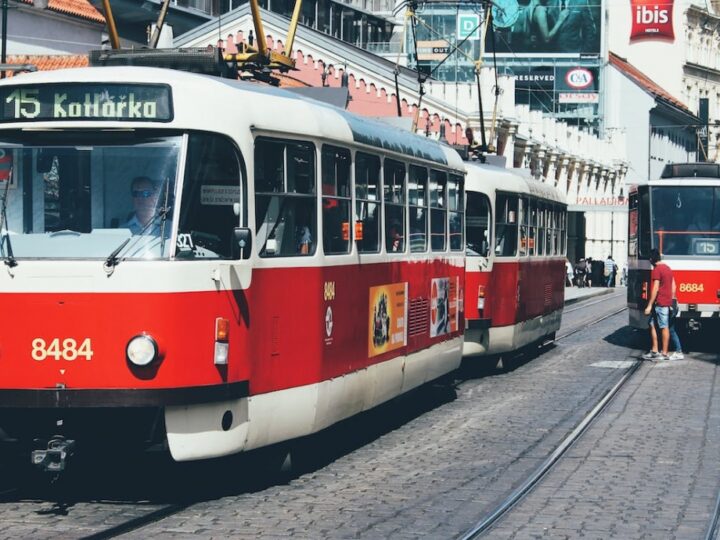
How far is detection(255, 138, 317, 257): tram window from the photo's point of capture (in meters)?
10.5

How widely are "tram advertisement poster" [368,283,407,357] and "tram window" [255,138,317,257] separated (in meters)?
1.79

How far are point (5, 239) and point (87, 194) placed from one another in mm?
594

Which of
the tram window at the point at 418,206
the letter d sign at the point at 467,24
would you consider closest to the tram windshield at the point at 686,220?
the tram window at the point at 418,206

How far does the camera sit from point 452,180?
16.7 metres

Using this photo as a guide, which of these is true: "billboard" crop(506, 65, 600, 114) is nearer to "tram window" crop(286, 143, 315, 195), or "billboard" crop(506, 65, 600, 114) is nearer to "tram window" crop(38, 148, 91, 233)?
"tram window" crop(286, 143, 315, 195)

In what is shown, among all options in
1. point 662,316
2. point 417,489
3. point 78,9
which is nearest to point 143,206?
point 417,489

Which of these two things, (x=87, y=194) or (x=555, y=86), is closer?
(x=87, y=194)

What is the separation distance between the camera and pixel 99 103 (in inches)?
389

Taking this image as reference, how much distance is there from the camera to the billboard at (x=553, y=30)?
2864 inches

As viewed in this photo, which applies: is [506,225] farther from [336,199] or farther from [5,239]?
[5,239]

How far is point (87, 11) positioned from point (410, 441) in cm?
3543

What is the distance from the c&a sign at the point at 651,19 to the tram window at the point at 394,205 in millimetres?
81246

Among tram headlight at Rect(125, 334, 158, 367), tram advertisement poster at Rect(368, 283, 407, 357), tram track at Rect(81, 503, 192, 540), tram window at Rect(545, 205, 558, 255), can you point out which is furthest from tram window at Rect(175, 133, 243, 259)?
tram window at Rect(545, 205, 558, 255)

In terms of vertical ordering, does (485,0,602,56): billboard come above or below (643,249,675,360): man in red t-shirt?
above
